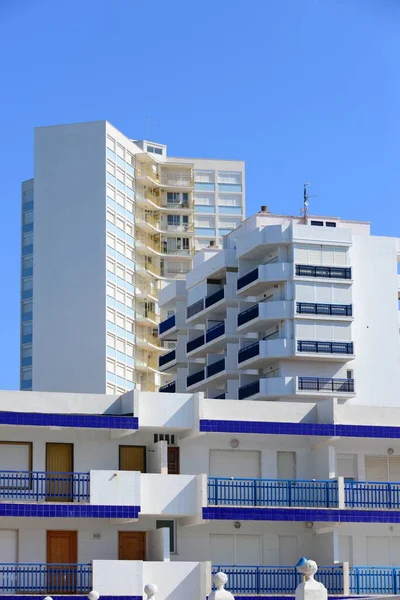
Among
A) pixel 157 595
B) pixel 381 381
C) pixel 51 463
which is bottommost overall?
pixel 157 595

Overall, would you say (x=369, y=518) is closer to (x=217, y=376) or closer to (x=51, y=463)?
(x=51, y=463)

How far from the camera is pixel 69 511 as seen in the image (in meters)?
48.3

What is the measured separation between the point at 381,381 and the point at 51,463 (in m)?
52.2

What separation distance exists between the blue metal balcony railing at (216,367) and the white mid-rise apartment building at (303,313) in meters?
0.09

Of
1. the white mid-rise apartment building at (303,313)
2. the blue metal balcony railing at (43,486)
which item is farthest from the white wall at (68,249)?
the blue metal balcony railing at (43,486)

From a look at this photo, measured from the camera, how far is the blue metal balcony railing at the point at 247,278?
318ft

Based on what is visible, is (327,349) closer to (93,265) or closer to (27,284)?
(93,265)

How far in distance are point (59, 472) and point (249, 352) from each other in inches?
1929

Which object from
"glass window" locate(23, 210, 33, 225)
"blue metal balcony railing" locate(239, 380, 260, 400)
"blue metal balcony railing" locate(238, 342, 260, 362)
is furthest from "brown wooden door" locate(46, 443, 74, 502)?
"glass window" locate(23, 210, 33, 225)

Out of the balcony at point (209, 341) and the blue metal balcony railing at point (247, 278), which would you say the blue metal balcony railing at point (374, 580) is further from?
the balcony at point (209, 341)

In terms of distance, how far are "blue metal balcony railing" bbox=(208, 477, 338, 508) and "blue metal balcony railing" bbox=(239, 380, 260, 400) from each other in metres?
43.8

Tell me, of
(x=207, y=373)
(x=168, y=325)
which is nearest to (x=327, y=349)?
(x=207, y=373)

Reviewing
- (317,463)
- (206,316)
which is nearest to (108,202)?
(206,316)

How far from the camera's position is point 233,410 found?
171 ft
